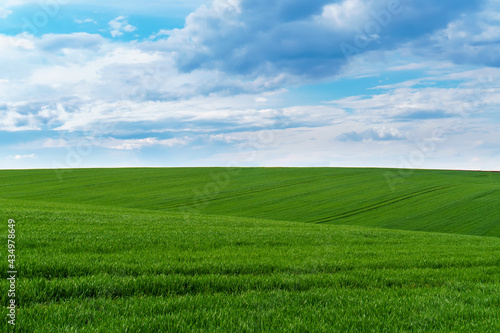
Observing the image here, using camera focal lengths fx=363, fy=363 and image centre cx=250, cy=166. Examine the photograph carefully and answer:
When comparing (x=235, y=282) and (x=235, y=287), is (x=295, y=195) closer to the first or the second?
(x=235, y=282)

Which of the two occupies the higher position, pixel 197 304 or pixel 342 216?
pixel 197 304

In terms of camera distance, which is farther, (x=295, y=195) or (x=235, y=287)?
(x=295, y=195)

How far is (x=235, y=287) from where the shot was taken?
740cm

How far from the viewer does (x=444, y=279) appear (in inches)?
356

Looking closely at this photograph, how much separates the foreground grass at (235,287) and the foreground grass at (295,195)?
25326 mm

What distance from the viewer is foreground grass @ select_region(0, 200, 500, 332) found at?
557 cm

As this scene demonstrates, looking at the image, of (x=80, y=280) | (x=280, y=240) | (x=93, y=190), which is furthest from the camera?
(x=93, y=190)

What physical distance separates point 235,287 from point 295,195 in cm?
4045

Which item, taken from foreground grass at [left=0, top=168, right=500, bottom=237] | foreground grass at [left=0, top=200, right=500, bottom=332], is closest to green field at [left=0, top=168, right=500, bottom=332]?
foreground grass at [left=0, top=200, right=500, bottom=332]

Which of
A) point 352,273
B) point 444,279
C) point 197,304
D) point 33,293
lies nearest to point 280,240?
point 352,273

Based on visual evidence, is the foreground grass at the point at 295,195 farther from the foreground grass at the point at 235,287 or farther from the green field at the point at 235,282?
the foreground grass at the point at 235,287

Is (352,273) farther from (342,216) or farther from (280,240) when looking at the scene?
(342,216)

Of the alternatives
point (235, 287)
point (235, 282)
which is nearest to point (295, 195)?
point (235, 282)

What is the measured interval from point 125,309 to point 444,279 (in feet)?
24.9
